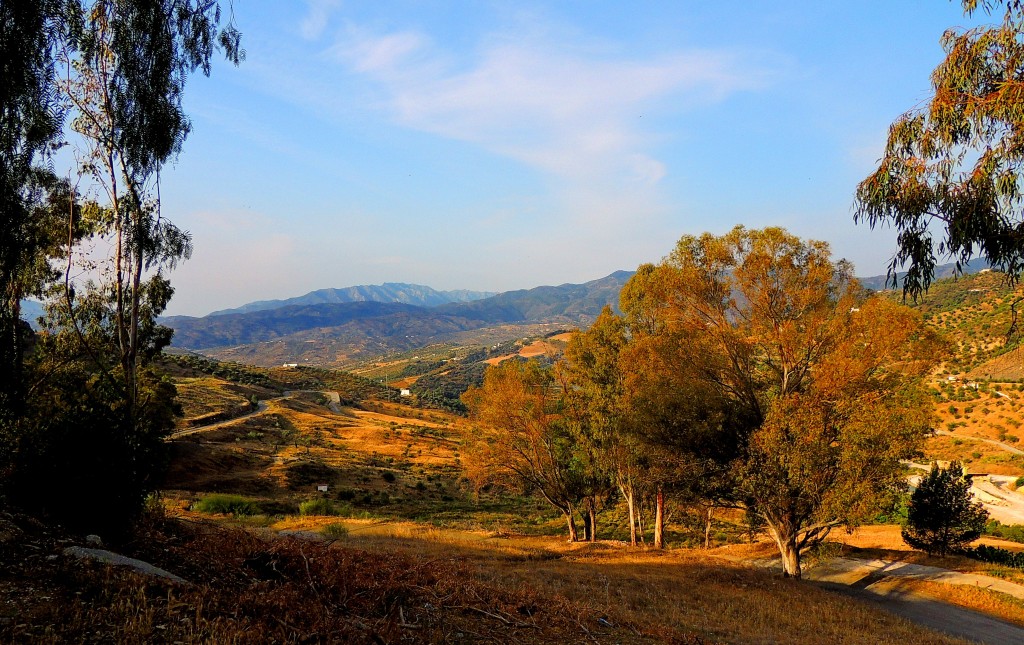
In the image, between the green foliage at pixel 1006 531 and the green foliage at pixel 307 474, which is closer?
the green foliage at pixel 1006 531

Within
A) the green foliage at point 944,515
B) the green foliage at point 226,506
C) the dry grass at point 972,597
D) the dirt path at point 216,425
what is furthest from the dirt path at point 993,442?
the dirt path at point 216,425

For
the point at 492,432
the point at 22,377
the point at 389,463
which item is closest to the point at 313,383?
the point at 389,463

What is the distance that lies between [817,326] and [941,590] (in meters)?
12.7

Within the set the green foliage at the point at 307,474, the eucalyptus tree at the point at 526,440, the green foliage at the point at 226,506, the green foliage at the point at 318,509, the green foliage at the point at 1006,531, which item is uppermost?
the eucalyptus tree at the point at 526,440

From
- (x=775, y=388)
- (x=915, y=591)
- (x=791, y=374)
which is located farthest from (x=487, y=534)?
(x=915, y=591)

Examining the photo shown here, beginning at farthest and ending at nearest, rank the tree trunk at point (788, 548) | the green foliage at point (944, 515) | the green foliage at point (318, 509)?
the green foliage at point (318, 509)
the green foliage at point (944, 515)
the tree trunk at point (788, 548)

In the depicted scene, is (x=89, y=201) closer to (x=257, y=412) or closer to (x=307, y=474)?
(x=307, y=474)

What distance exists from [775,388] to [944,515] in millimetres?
17301

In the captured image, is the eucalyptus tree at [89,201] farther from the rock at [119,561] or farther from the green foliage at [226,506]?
the green foliage at [226,506]

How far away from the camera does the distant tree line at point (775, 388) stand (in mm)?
16734

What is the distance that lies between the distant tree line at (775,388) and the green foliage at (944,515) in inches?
514

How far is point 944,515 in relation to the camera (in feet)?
91.3

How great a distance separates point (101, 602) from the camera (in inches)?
240

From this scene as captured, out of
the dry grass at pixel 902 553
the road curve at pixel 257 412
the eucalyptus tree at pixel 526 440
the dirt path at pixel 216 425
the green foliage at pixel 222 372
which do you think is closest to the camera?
the dry grass at pixel 902 553
